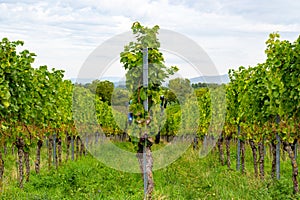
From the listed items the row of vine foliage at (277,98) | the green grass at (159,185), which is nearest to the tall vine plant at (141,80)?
the green grass at (159,185)

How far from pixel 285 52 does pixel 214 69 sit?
4.83 ft

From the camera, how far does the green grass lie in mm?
8867

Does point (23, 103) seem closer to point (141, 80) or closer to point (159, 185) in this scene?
point (141, 80)

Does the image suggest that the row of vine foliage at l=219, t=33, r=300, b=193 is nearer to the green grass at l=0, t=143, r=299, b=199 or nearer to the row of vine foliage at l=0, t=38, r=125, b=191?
the green grass at l=0, t=143, r=299, b=199

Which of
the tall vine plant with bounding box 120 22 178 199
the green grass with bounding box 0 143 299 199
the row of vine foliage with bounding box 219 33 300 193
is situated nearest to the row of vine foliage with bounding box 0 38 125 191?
the green grass with bounding box 0 143 299 199

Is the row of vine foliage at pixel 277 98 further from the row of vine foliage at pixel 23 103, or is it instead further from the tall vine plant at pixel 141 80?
the row of vine foliage at pixel 23 103

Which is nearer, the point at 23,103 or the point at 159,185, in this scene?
the point at 23,103

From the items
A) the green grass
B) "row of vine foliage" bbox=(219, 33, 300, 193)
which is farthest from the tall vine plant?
"row of vine foliage" bbox=(219, 33, 300, 193)

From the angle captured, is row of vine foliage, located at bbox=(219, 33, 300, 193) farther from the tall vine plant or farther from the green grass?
the tall vine plant

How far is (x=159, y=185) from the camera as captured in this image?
1105 centimetres

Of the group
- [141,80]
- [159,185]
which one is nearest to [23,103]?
[141,80]

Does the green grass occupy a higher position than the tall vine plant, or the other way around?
the tall vine plant

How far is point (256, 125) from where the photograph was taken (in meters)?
11.2

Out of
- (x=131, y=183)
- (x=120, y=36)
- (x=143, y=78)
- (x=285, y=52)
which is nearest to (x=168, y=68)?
(x=143, y=78)
